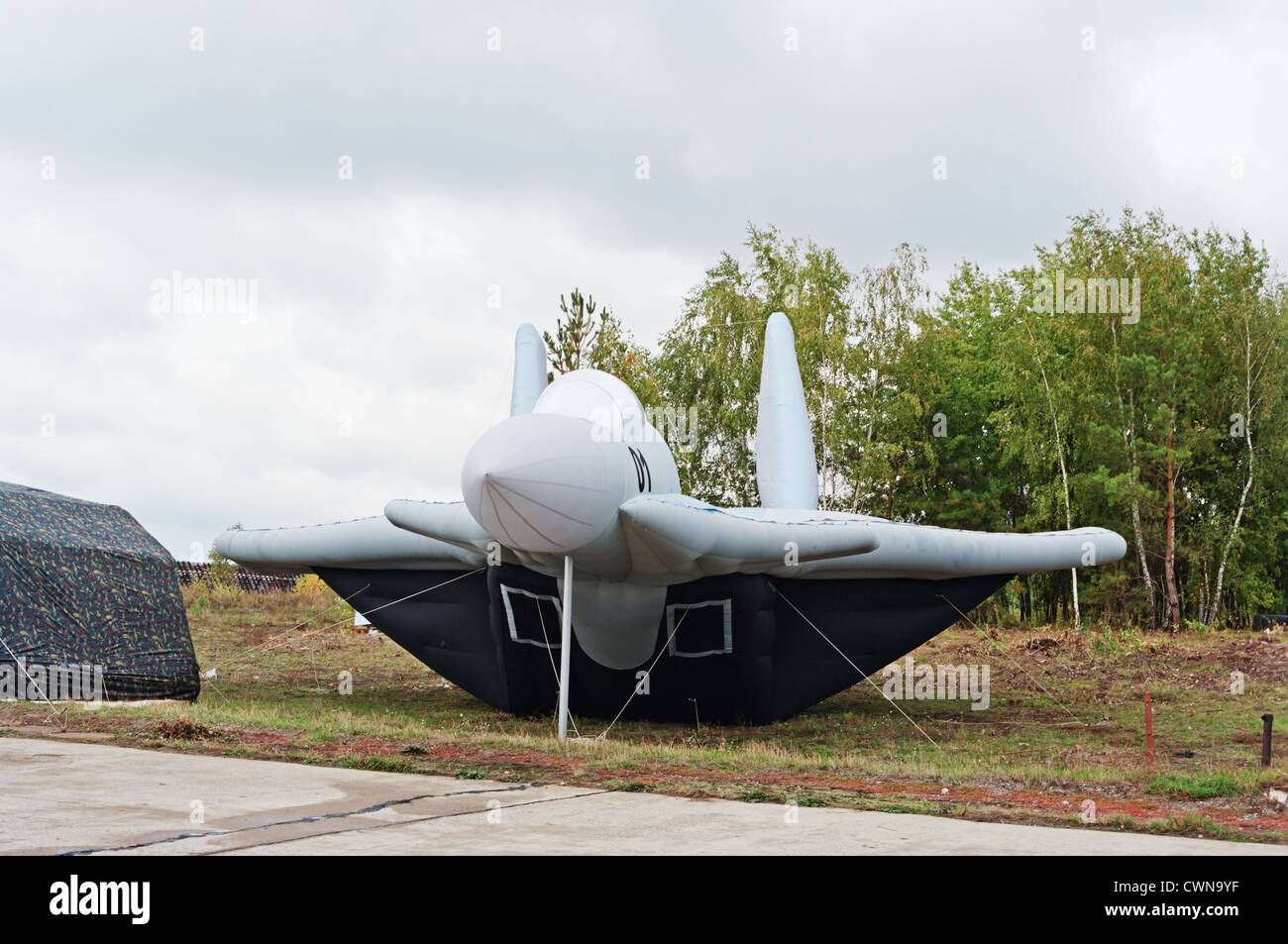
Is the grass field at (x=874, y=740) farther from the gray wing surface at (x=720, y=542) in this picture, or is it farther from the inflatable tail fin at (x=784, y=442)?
the inflatable tail fin at (x=784, y=442)

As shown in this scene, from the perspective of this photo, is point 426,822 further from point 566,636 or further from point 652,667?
point 652,667

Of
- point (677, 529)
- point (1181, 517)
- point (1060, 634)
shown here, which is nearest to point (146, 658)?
point (677, 529)

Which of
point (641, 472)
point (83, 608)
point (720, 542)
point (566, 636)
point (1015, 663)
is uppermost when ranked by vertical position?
point (641, 472)

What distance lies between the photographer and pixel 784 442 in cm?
1714

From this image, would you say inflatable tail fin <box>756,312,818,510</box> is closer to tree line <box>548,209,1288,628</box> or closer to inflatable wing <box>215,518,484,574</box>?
inflatable wing <box>215,518,484,574</box>

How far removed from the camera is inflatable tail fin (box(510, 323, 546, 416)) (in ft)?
56.2

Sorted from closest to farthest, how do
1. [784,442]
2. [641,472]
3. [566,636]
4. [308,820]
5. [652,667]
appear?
[308,820] → [566,636] → [641,472] → [652,667] → [784,442]

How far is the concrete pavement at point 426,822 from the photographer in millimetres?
5945

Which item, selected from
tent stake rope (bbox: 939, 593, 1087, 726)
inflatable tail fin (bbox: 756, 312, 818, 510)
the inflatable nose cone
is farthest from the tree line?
the inflatable nose cone

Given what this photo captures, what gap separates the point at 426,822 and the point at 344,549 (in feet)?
32.2

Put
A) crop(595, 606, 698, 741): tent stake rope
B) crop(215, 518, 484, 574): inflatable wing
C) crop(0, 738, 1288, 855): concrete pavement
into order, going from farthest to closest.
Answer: crop(215, 518, 484, 574): inflatable wing, crop(595, 606, 698, 741): tent stake rope, crop(0, 738, 1288, 855): concrete pavement

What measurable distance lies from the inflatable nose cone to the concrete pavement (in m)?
3.06

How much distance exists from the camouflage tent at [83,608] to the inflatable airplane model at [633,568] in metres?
1.49

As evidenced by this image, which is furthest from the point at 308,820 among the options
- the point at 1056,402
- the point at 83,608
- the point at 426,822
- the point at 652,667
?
the point at 1056,402
